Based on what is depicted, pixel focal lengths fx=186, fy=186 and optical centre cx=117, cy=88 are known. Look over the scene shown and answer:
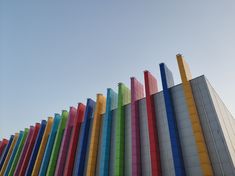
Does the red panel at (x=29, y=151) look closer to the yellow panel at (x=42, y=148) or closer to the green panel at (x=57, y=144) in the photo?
the yellow panel at (x=42, y=148)

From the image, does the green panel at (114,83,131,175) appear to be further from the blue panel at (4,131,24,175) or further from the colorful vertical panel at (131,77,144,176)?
the blue panel at (4,131,24,175)

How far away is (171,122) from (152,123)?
207cm

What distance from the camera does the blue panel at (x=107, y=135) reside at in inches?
811

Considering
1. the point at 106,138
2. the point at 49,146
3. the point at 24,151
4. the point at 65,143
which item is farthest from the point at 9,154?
the point at 106,138

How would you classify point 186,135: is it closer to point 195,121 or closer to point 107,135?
point 195,121

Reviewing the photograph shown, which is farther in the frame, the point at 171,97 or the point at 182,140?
the point at 171,97

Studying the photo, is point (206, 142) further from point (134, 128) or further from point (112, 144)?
point (112, 144)

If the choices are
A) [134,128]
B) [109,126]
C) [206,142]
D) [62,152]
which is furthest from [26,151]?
[206,142]

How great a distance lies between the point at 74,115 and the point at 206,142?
20.5 metres

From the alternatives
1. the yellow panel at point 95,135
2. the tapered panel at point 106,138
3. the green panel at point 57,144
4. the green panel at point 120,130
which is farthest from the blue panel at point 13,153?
the green panel at point 120,130

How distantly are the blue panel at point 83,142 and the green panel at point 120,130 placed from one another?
5745 millimetres

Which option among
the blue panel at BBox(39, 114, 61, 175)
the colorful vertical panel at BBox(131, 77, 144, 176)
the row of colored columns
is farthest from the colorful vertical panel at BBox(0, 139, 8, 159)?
the colorful vertical panel at BBox(131, 77, 144, 176)

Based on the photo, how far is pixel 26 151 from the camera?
1296 inches

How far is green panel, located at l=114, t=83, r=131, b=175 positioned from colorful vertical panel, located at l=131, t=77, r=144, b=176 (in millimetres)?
1789
